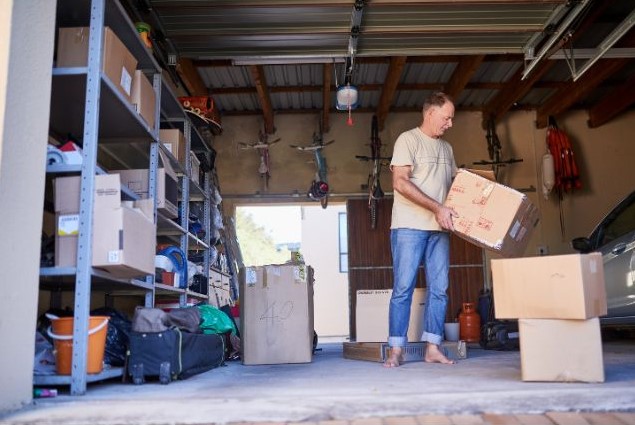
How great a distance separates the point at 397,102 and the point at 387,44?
3.84 m

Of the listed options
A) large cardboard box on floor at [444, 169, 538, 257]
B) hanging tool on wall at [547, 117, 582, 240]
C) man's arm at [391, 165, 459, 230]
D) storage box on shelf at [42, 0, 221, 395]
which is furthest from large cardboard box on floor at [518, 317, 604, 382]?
hanging tool on wall at [547, 117, 582, 240]

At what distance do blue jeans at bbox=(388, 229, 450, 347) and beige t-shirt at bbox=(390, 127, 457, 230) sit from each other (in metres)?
0.08

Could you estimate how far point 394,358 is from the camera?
390cm

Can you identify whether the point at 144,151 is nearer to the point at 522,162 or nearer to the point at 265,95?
the point at 265,95

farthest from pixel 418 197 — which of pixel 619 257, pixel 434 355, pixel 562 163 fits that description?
pixel 562 163

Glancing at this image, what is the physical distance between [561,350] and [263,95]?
5.87 metres

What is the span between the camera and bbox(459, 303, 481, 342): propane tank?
790 centimetres

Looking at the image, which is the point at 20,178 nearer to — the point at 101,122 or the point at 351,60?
the point at 101,122

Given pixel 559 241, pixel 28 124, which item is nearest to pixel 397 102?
pixel 559 241

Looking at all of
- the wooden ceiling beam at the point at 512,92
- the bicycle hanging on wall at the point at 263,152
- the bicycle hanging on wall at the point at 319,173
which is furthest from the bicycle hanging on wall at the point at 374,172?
the wooden ceiling beam at the point at 512,92

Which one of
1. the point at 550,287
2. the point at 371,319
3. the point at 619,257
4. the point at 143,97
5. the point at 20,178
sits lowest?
the point at 371,319

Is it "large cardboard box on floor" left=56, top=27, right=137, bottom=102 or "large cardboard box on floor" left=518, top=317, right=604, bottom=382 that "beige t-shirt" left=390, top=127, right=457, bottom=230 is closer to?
"large cardboard box on floor" left=518, top=317, right=604, bottom=382

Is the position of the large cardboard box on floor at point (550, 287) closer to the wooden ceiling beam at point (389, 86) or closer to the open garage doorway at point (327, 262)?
the wooden ceiling beam at point (389, 86)

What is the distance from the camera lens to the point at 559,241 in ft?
29.3
